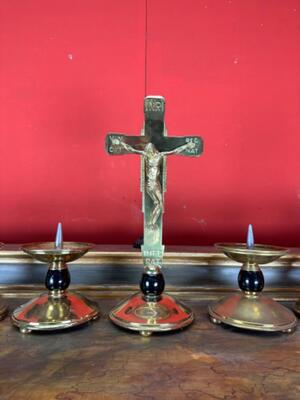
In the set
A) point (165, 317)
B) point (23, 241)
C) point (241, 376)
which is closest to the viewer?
point (241, 376)

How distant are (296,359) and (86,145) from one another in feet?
2.09

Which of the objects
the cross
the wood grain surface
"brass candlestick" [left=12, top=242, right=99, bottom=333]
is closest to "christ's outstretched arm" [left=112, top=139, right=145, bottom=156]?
the cross

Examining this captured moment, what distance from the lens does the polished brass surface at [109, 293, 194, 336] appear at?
553 millimetres

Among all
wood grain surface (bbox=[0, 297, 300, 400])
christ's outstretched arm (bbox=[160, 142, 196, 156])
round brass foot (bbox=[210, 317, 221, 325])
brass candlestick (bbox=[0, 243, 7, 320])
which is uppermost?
christ's outstretched arm (bbox=[160, 142, 196, 156])

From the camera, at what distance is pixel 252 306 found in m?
0.59

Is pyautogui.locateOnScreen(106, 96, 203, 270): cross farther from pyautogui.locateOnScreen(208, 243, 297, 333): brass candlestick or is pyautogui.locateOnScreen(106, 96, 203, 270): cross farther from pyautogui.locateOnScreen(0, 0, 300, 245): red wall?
pyautogui.locateOnScreen(0, 0, 300, 245): red wall

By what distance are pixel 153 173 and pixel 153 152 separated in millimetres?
36

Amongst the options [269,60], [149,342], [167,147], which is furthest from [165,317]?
[269,60]

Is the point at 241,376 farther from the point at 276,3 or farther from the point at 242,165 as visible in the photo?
the point at 276,3

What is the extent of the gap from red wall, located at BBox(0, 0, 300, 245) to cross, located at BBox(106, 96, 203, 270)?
248 mm

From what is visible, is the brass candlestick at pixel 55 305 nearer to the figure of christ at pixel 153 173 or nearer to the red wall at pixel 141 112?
the figure of christ at pixel 153 173

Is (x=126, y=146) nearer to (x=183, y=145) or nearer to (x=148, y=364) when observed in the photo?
(x=183, y=145)

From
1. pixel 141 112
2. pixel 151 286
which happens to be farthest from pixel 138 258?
pixel 141 112

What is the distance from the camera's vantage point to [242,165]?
0.89 metres
